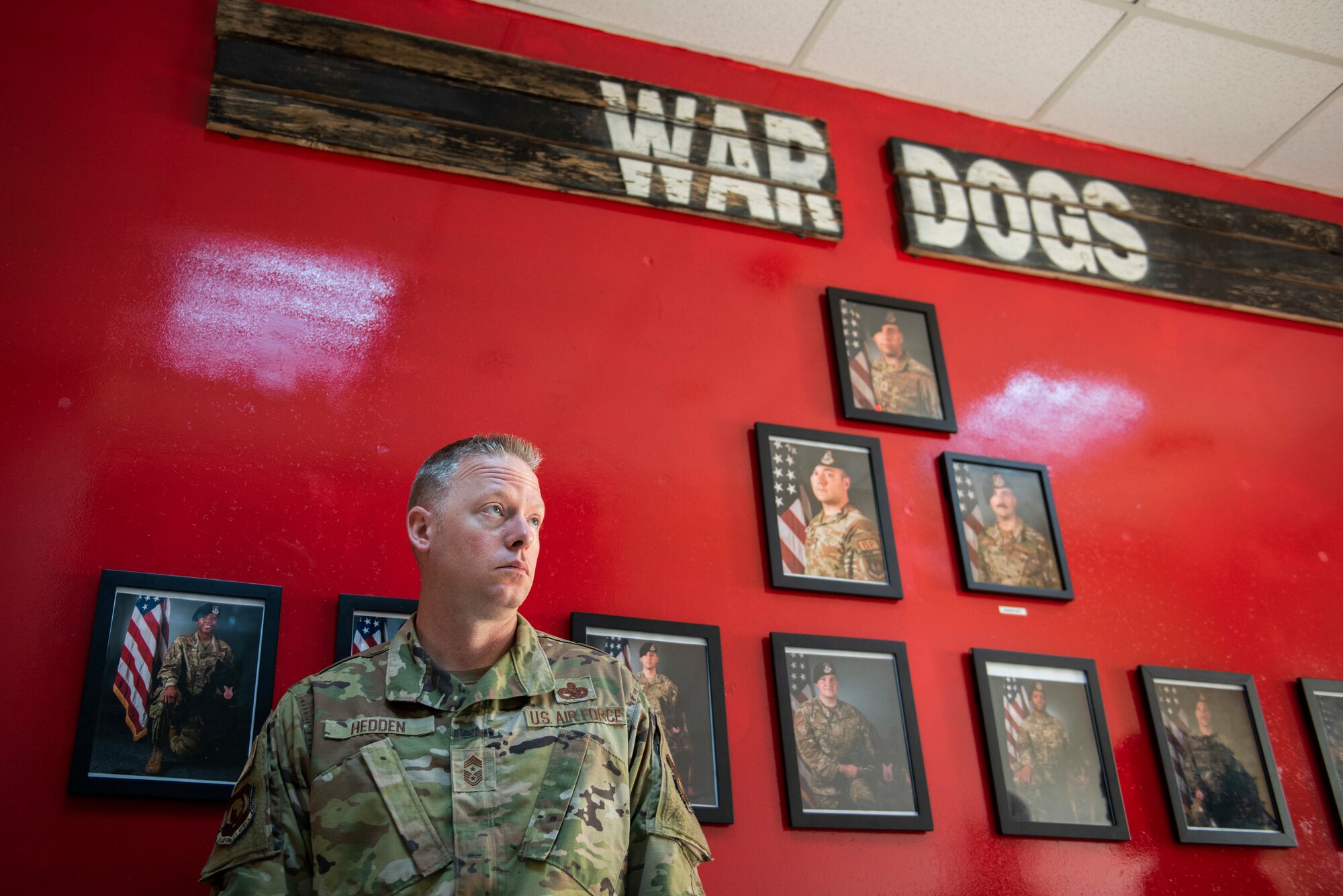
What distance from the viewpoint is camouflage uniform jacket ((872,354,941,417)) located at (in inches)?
125

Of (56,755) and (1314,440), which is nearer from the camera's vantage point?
(56,755)

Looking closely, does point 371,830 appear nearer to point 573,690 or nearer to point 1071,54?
point 573,690

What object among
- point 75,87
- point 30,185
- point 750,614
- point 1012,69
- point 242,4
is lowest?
point 750,614

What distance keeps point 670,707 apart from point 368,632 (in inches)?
27.1

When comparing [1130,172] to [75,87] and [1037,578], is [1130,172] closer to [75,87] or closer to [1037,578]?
[1037,578]

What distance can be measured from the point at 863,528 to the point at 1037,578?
529 millimetres

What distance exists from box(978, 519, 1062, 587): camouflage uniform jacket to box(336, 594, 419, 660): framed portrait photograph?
5.02ft

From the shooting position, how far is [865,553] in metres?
2.93

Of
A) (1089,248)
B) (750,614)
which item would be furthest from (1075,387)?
(750,614)

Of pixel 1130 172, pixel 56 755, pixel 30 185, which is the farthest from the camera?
pixel 1130 172

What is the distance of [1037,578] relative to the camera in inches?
121

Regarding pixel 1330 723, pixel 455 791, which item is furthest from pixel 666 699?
pixel 1330 723

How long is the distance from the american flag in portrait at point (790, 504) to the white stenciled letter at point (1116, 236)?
1449mm

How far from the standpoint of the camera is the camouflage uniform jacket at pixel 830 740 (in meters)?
2.63
